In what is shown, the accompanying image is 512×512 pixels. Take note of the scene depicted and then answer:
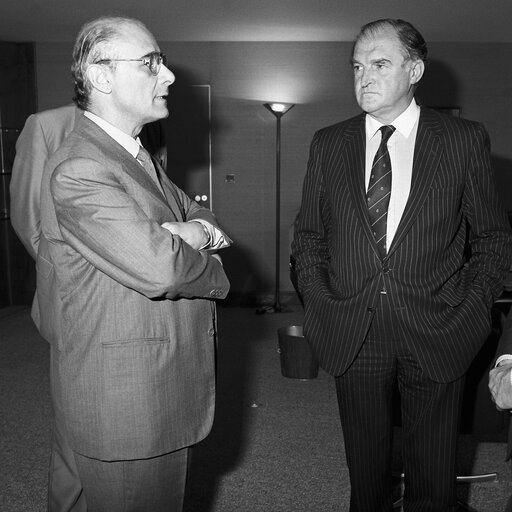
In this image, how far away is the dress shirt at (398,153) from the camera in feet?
6.72

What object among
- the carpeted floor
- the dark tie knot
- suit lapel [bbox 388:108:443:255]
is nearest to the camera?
suit lapel [bbox 388:108:443:255]

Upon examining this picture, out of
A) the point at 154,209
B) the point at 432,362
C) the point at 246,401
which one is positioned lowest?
the point at 246,401

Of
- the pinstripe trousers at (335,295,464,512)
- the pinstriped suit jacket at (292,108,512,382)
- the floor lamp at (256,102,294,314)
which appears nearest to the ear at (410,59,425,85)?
the pinstriped suit jacket at (292,108,512,382)

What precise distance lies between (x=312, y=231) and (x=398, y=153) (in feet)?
1.36

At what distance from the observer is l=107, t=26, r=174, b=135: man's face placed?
164 centimetres

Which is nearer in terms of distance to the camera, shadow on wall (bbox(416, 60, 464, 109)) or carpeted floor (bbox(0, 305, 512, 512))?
carpeted floor (bbox(0, 305, 512, 512))

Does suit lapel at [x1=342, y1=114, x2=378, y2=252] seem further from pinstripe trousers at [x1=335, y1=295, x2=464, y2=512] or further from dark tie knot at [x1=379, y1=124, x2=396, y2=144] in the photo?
pinstripe trousers at [x1=335, y1=295, x2=464, y2=512]

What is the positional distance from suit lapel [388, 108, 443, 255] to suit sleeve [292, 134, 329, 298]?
1.10ft

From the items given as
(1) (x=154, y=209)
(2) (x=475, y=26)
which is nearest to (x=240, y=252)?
(2) (x=475, y=26)

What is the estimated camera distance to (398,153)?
6.90ft

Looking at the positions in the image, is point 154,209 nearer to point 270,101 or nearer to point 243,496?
point 243,496

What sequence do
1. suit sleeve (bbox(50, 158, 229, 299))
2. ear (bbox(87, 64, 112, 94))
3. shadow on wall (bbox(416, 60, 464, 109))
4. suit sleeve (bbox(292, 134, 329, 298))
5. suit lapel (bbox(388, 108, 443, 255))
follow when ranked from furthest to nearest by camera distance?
shadow on wall (bbox(416, 60, 464, 109)) < suit sleeve (bbox(292, 134, 329, 298)) < suit lapel (bbox(388, 108, 443, 255)) < ear (bbox(87, 64, 112, 94)) < suit sleeve (bbox(50, 158, 229, 299))

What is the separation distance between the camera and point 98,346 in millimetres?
1556

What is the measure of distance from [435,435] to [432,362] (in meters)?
0.27
